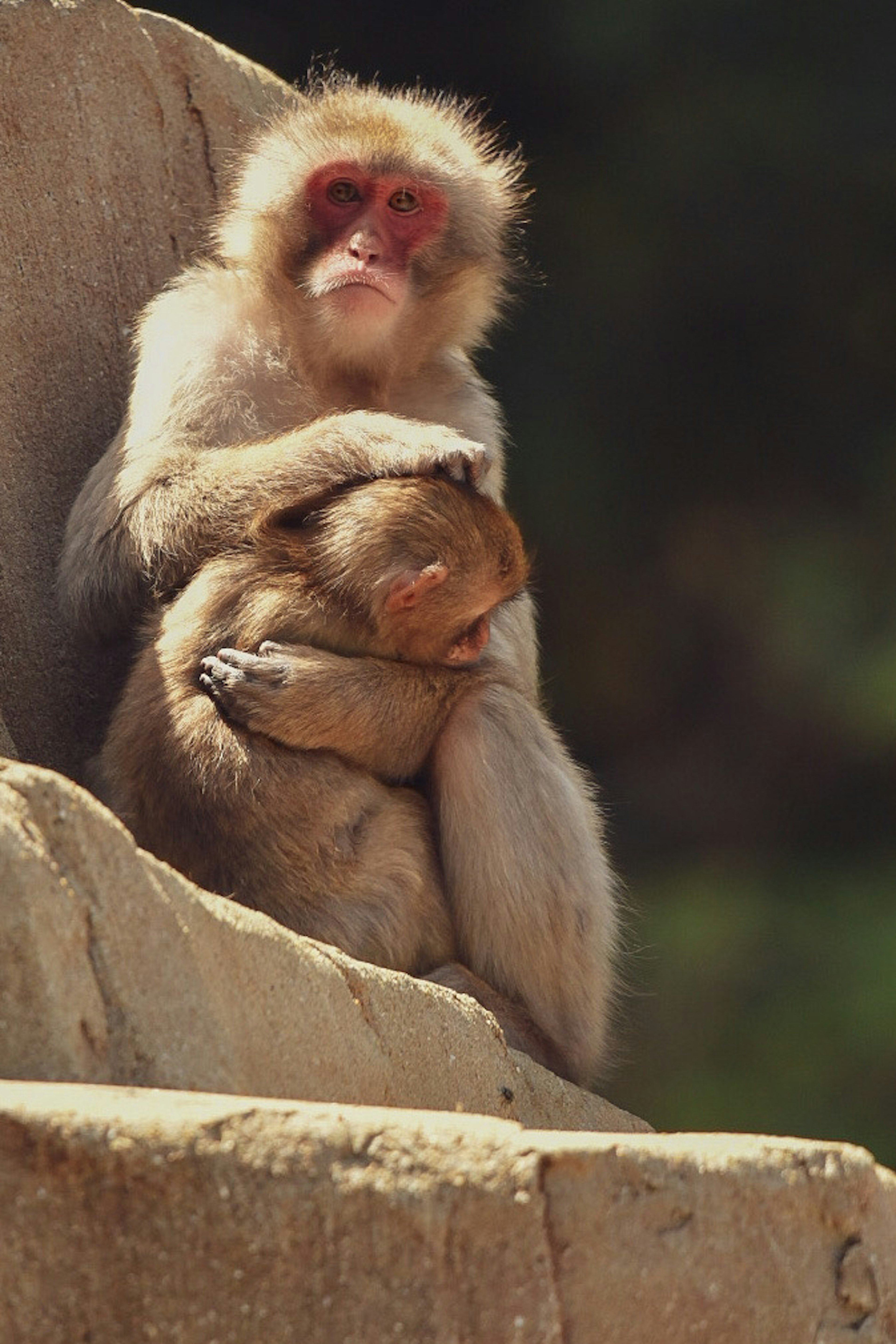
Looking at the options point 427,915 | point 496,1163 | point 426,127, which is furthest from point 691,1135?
point 426,127

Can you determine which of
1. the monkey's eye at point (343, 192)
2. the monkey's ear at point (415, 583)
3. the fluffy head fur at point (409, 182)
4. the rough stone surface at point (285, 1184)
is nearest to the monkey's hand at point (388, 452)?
the monkey's ear at point (415, 583)

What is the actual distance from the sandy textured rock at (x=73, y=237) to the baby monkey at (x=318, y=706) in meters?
0.58

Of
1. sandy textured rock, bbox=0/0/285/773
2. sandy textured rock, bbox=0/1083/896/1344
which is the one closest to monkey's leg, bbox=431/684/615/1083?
sandy textured rock, bbox=0/0/285/773

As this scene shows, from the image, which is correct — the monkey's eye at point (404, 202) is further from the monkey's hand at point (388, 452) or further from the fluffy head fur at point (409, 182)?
the monkey's hand at point (388, 452)

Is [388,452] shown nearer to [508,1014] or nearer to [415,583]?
[415,583]

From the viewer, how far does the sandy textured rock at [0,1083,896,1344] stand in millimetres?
2363

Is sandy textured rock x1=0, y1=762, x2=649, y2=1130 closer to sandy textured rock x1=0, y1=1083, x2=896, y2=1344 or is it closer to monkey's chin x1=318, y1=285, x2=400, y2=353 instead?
sandy textured rock x1=0, y1=1083, x2=896, y2=1344

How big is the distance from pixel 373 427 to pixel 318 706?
64 centimetres

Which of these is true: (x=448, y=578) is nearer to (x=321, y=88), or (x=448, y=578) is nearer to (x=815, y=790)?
(x=321, y=88)

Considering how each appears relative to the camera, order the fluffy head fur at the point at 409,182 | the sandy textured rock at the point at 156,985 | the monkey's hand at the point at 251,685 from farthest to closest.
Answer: the fluffy head fur at the point at 409,182, the monkey's hand at the point at 251,685, the sandy textured rock at the point at 156,985

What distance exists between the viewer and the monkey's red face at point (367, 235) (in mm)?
4805

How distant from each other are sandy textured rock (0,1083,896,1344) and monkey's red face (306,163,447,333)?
263 centimetres

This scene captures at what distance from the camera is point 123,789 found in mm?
4156

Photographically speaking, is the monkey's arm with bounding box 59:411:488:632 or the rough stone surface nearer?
the rough stone surface
